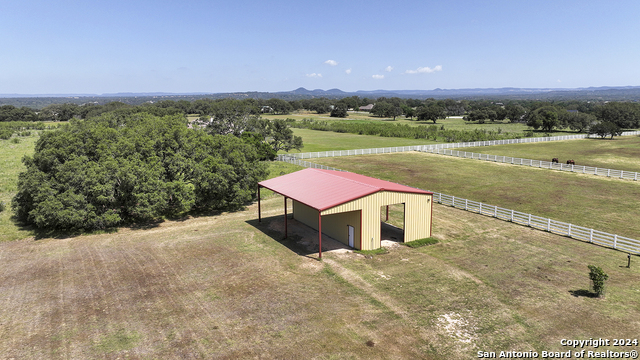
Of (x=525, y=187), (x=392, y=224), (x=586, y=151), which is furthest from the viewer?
(x=586, y=151)

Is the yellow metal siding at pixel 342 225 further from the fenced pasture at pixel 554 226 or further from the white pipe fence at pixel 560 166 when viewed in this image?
the white pipe fence at pixel 560 166

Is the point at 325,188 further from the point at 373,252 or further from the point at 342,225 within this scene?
the point at 373,252

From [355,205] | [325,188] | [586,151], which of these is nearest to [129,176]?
[325,188]

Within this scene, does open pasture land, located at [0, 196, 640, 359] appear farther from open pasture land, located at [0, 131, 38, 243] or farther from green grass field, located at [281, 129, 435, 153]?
green grass field, located at [281, 129, 435, 153]

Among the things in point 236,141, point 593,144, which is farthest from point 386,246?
point 593,144

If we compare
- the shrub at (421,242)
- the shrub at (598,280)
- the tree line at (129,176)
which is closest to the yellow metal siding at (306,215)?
the tree line at (129,176)

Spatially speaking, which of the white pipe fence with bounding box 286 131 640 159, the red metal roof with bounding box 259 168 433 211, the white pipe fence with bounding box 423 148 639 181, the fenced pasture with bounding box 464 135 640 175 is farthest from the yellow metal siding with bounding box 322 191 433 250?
the white pipe fence with bounding box 286 131 640 159
